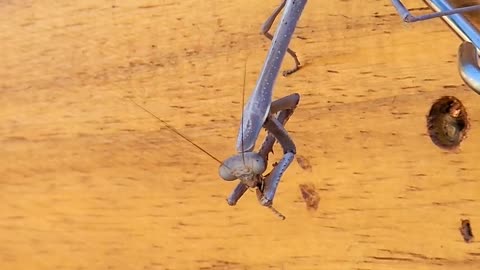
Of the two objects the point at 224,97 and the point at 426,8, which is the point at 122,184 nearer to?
the point at 224,97

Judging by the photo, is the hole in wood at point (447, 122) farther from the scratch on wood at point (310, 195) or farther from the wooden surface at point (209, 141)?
the scratch on wood at point (310, 195)

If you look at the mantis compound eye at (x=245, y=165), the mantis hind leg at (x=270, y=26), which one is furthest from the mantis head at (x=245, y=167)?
the mantis hind leg at (x=270, y=26)

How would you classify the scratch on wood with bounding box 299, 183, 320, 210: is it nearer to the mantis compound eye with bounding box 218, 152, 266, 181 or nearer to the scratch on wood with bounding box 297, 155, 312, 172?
the scratch on wood with bounding box 297, 155, 312, 172

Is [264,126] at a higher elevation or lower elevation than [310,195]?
higher

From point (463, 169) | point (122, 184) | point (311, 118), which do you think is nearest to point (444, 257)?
point (463, 169)

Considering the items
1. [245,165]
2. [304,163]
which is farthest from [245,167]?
[304,163]

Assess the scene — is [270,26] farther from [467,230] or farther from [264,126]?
[467,230]

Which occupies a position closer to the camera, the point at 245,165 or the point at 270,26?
the point at 245,165
